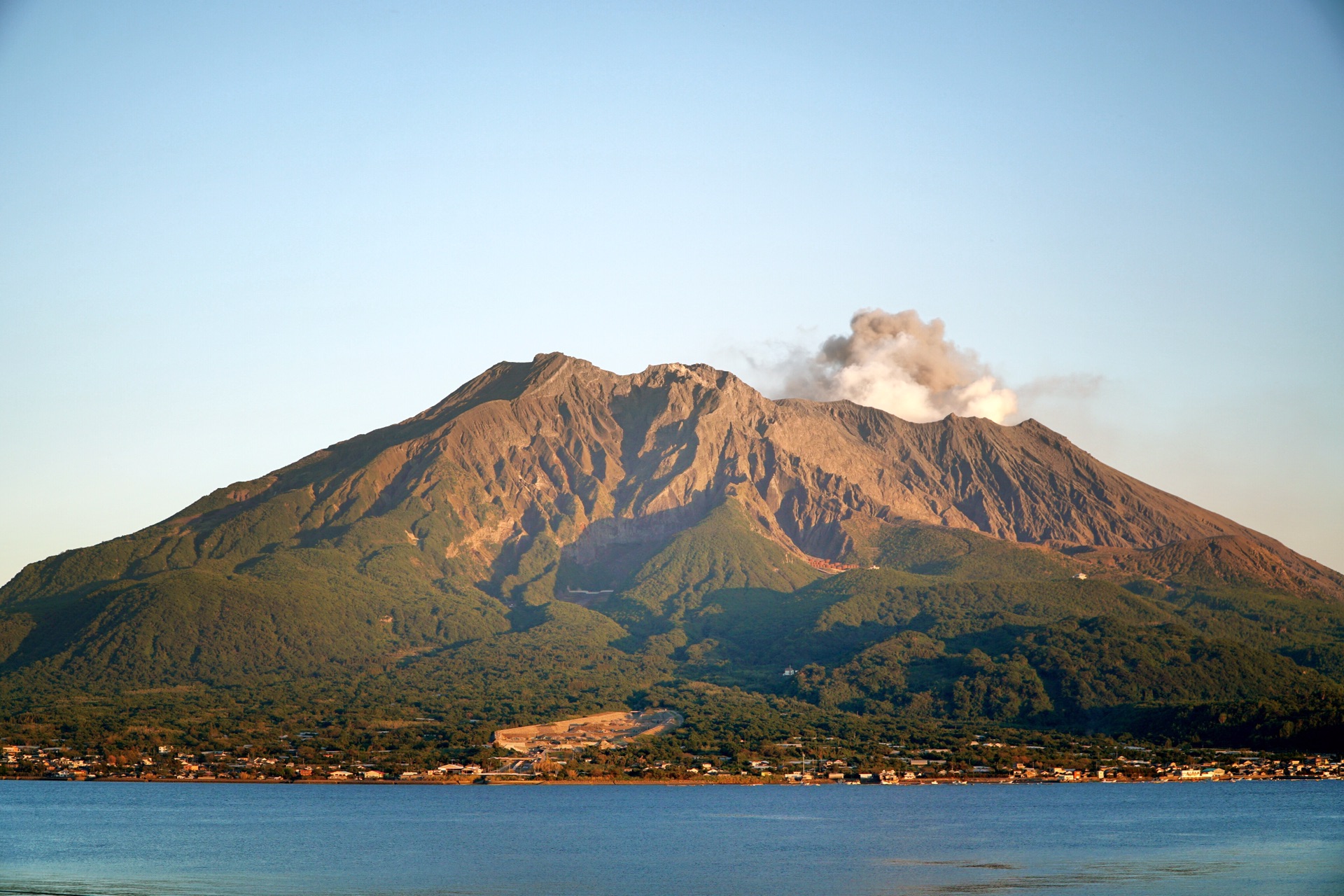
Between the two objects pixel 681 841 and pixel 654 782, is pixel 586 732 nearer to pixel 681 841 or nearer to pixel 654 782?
pixel 654 782

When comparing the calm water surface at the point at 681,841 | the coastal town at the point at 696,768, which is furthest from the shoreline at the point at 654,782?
the calm water surface at the point at 681,841

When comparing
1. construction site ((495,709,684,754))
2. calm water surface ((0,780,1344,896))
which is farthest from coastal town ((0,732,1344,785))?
construction site ((495,709,684,754))

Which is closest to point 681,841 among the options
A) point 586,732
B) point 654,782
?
point 654,782

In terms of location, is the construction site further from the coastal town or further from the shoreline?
the coastal town

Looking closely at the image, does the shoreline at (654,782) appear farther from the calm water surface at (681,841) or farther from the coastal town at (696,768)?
the calm water surface at (681,841)

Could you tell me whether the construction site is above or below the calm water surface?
above
